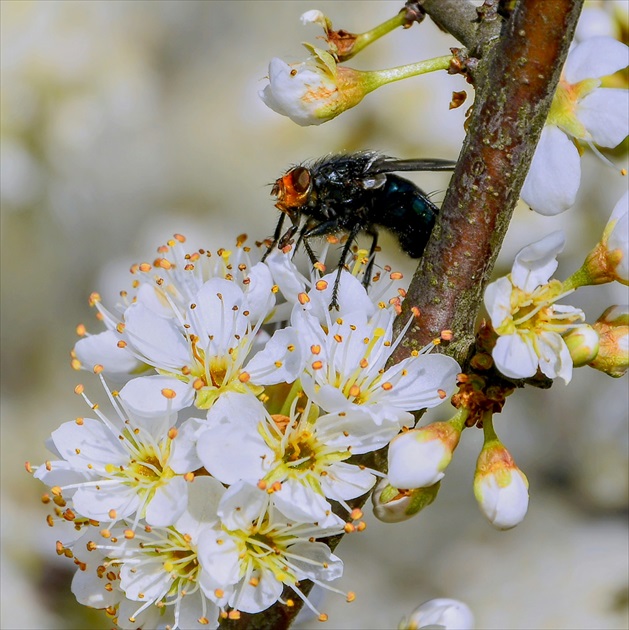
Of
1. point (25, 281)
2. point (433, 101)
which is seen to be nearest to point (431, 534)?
point (433, 101)

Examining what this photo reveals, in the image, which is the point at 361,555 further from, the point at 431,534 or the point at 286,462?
the point at 286,462

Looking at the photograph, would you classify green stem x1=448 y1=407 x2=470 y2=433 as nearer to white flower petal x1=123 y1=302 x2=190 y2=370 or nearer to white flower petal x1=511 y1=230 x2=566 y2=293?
white flower petal x1=511 y1=230 x2=566 y2=293

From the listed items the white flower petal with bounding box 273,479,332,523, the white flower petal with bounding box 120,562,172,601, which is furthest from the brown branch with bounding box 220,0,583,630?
the white flower petal with bounding box 120,562,172,601

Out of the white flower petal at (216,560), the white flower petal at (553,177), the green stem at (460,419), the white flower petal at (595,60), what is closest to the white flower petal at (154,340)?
the white flower petal at (216,560)

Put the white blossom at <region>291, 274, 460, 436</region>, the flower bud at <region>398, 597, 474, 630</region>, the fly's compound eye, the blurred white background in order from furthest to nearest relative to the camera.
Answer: the blurred white background
the fly's compound eye
the flower bud at <region>398, 597, 474, 630</region>
the white blossom at <region>291, 274, 460, 436</region>

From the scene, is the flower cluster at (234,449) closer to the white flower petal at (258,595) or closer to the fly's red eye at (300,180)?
the white flower petal at (258,595)

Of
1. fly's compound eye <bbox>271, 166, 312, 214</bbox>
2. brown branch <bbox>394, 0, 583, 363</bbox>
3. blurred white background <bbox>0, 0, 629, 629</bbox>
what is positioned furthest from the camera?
blurred white background <bbox>0, 0, 629, 629</bbox>

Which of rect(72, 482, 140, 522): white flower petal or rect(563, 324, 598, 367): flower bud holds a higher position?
rect(563, 324, 598, 367): flower bud
